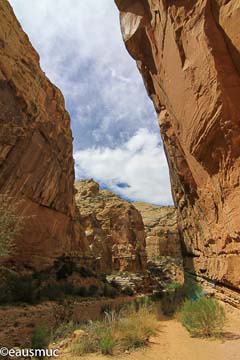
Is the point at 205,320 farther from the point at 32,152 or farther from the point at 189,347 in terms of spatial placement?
the point at 32,152

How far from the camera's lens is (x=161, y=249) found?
52312 mm

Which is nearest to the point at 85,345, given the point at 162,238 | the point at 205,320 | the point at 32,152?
the point at 205,320

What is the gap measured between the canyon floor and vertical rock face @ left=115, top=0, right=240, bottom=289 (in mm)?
1775

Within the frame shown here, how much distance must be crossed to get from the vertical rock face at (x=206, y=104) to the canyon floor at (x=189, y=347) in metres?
1.77

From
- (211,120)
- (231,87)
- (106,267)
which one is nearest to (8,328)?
(211,120)

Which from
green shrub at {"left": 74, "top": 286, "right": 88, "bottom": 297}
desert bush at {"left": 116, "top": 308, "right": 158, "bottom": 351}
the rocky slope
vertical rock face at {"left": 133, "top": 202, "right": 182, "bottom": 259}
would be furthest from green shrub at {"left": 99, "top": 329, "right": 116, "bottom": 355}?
vertical rock face at {"left": 133, "top": 202, "right": 182, "bottom": 259}

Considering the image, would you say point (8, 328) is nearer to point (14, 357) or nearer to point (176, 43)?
point (14, 357)

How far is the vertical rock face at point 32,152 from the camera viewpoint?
1820 centimetres

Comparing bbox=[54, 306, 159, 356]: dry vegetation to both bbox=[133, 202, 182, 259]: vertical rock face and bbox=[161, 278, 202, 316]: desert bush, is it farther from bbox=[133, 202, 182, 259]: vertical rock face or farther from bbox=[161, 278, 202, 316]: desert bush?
bbox=[133, 202, 182, 259]: vertical rock face

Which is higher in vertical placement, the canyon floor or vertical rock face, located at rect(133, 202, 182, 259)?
vertical rock face, located at rect(133, 202, 182, 259)

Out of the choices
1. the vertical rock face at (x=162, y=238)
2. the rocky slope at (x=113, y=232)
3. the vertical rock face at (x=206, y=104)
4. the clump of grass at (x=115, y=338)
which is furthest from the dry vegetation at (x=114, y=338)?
the vertical rock face at (x=162, y=238)

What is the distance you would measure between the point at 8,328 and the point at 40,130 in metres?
13.2

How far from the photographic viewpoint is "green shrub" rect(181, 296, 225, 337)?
28.4 feet

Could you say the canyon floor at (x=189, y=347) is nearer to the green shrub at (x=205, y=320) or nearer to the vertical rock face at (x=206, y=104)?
the green shrub at (x=205, y=320)
